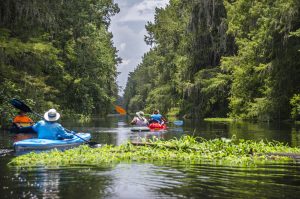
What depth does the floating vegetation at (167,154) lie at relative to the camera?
43.5 ft

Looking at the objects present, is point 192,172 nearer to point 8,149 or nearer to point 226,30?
point 8,149

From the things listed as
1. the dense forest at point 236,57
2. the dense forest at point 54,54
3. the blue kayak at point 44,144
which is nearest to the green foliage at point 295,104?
the dense forest at point 236,57

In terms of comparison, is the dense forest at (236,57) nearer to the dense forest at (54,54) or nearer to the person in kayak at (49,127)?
the dense forest at (54,54)

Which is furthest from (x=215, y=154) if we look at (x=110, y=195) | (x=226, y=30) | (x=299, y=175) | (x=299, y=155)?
(x=226, y=30)

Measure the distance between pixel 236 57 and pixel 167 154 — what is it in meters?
32.3

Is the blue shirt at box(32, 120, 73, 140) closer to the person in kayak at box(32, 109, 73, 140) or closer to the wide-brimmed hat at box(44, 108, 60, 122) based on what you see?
the person in kayak at box(32, 109, 73, 140)

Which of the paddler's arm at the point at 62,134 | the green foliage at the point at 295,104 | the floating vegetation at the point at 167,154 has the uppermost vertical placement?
the green foliage at the point at 295,104

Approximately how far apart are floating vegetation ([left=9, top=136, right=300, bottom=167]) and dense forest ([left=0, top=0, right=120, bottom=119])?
12542mm

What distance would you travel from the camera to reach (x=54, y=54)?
3359 centimetres

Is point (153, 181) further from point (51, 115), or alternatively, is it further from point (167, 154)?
point (51, 115)

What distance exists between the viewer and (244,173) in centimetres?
1135

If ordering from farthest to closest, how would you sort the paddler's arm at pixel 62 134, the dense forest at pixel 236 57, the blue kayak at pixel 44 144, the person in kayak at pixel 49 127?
the dense forest at pixel 236 57 → the paddler's arm at pixel 62 134 → the person in kayak at pixel 49 127 → the blue kayak at pixel 44 144

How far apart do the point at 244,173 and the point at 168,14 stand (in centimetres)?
5610

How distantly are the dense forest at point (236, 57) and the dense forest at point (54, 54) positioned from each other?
848 centimetres
